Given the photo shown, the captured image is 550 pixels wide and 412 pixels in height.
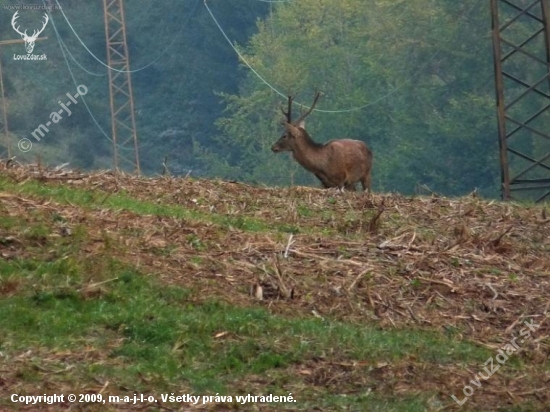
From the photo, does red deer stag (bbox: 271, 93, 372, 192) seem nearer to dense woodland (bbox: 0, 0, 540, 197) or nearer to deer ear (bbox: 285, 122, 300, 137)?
deer ear (bbox: 285, 122, 300, 137)

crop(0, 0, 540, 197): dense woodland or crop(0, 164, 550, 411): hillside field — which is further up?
crop(0, 0, 540, 197): dense woodland

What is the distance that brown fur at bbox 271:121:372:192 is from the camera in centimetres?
2302

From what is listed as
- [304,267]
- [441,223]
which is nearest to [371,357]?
[304,267]

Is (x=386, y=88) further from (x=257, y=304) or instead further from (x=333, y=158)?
(x=257, y=304)

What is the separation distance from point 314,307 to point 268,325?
36.4 inches

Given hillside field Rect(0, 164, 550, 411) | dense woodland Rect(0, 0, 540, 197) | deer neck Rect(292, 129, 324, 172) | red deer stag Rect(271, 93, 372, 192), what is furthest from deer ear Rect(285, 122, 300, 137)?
dense woodland Rect(0, 0, 540, 197)

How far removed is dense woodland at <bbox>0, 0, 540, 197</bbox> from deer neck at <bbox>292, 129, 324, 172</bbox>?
30810 mm

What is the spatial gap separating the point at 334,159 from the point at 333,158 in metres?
0.02

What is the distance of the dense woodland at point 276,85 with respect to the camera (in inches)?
2231

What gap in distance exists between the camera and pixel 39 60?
62.8 meters

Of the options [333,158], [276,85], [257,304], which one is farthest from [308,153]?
[276,85]

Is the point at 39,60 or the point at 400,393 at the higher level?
the point at 39,60

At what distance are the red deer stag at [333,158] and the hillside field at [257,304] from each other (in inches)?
263

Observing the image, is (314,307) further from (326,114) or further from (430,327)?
(326,114)
